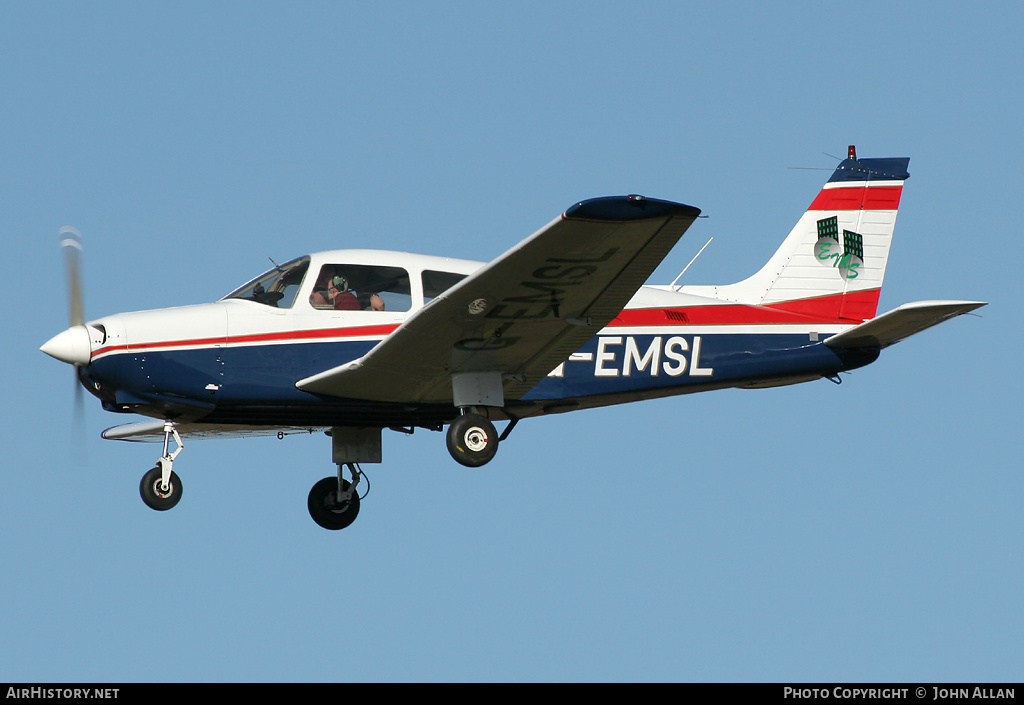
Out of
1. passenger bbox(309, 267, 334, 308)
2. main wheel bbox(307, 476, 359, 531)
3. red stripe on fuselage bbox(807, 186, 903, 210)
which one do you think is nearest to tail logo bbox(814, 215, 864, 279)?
red stripe on fuselage bbox(807, 186, 903, 210)

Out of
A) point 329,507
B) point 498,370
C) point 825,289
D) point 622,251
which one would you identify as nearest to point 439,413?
point 498,370

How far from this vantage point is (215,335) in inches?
532

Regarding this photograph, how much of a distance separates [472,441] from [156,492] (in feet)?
9.80

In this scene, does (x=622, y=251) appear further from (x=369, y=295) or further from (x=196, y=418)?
(x=196, y=418)

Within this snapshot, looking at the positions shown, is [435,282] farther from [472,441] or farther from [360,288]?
[472,441]

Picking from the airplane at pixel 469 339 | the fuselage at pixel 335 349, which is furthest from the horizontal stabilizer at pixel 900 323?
the fuselage at pixel 335 349

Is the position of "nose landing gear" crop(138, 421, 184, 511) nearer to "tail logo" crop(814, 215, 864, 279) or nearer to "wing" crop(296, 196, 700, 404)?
"wing" crop(296, 196, 700, 404)

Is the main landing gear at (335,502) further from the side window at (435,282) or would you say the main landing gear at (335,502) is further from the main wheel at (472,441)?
the side window at (435,282)

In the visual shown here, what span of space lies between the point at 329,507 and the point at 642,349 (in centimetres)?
387

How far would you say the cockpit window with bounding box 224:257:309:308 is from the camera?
13.7m

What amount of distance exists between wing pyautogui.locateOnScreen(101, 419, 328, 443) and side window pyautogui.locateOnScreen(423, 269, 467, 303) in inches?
97.2

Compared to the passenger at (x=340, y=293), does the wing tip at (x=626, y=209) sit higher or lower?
higher

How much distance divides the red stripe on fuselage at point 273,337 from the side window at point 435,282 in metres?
0.45

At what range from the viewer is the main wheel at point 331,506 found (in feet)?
51.1
